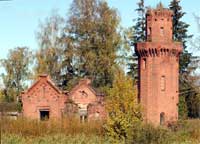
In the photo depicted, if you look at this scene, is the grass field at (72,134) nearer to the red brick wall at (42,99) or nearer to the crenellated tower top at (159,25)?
the crenellated tower top at (159,25)

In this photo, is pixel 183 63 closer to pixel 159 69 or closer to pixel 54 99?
pixel 159 69

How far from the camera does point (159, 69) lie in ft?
147

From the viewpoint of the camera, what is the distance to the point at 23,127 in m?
27.9

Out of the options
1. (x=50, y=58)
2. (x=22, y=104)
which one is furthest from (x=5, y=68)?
(x=22, y=104)

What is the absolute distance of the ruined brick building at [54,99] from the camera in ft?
151

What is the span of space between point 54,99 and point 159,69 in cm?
915

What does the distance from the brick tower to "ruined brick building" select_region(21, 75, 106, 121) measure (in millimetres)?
4237

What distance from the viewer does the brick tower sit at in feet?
145

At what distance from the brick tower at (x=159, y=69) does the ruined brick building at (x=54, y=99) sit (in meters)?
4.24

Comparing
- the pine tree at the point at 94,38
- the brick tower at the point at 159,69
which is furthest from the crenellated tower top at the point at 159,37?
the pine tree at the point at 94,38

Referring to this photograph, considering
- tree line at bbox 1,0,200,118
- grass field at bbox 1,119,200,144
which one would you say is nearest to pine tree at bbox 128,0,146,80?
tree line at bbox 1,0,200,118

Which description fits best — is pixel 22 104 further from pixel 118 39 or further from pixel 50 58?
pixel 118 39

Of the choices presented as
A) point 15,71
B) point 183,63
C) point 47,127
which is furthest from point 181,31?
point 47,127

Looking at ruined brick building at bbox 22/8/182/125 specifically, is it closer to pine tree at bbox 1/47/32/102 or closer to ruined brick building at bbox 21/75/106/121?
ruined brick building at bbox 21/75/106/121
